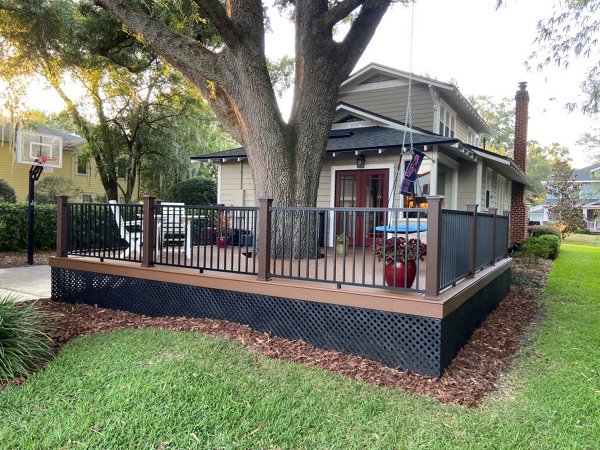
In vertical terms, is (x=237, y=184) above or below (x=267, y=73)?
below

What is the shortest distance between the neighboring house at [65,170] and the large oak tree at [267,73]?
13348 millimetres

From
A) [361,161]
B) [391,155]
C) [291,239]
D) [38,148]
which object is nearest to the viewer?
[291,239]

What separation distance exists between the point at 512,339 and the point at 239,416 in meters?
3.50

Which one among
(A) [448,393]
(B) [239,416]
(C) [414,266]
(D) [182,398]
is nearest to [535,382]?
(A) [448,393]

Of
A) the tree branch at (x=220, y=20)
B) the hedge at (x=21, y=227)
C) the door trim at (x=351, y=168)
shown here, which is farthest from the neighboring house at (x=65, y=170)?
the tree branch at (x=220, y=20)

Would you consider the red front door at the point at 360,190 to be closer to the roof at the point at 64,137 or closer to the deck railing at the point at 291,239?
the deck railing at the point at 291,239

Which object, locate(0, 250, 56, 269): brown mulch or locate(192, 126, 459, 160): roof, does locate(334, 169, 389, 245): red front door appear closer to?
locate(192, 126, 459, 160): roof

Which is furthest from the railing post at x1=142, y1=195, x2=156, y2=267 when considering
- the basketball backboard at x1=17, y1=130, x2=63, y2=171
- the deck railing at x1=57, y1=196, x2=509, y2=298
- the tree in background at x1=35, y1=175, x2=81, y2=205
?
the tree in background at x1=35, y1=175, x2=81, y2=205

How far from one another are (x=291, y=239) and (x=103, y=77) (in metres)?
13.5

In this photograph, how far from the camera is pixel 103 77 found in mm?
14398

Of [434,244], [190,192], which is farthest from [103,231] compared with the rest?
[190,192]

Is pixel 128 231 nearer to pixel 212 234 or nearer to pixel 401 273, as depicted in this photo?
pixel 212 234

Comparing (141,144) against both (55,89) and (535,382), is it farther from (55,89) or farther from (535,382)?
(535,382)

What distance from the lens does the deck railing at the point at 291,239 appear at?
146 inches
